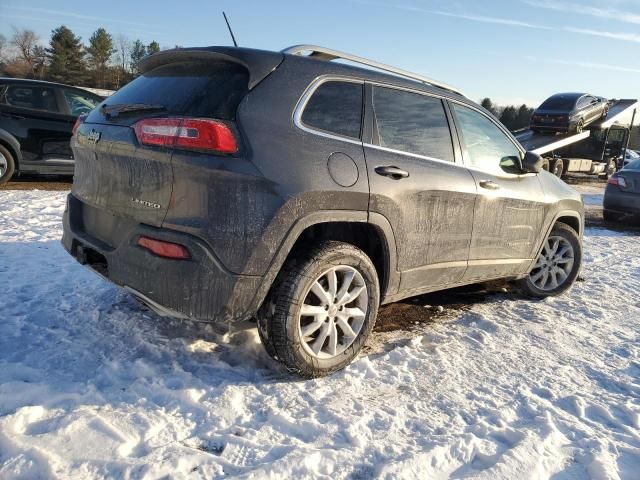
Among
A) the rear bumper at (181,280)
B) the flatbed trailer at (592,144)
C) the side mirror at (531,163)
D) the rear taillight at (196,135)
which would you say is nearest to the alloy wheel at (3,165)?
the rear bumper at (181,280)

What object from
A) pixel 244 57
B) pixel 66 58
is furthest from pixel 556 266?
pixel 66 58

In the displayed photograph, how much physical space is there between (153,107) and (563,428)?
277cm

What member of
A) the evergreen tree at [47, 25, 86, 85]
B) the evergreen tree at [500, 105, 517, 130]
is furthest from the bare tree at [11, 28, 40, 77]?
the evergreen tree at [500, 105, 517, 130]

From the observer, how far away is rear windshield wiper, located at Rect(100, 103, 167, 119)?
108 inches

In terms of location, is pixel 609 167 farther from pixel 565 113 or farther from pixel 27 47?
pixel 27 47

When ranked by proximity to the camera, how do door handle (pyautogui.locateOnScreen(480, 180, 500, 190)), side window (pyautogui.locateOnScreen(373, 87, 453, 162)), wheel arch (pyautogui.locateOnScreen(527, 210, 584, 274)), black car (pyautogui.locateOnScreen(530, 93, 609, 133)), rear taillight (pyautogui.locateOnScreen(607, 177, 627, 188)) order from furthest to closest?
black car (pyautogui.locateOnScreen(530, 93, 609, 133)), rear taillight (pyautogui.locateOnScreen(607, 177, 627, 188)), wheel arch (pyautogui.locateOnScreen(527, 210, 584, 274)), door handle (pyautogui.locateOnScreen(480, 180, 500, 190)), side window (pyautogui.locateOnScreen(373, 87, 453, 162))

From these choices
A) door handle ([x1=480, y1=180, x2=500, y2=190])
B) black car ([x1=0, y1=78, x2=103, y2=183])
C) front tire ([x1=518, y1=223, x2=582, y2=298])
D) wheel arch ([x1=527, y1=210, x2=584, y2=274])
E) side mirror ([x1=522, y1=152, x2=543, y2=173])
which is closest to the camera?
door handle ([x1=480, y1=180, x2=500, y2=190])

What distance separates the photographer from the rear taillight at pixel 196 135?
2475mm

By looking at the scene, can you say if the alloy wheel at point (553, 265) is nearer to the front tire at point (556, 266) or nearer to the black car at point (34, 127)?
the front tire at point (556, 266)

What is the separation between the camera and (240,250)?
8.27 ft

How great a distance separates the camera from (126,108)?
287 cm

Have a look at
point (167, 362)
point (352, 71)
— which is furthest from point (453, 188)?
point (167, 362)

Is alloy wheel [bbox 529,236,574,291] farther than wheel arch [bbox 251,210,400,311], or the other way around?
alloy wheel [bbox 529,236,574,291]

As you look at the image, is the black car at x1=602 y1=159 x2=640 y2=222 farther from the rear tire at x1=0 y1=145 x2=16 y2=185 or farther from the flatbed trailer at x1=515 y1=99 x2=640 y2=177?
the rear tire at x1=0 y1=145 x2=16 y2=185
